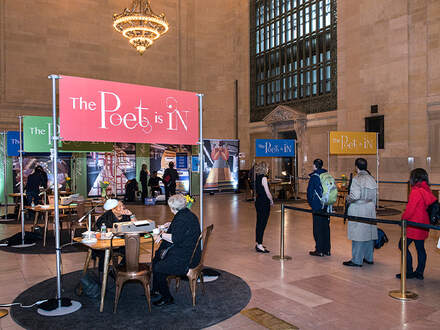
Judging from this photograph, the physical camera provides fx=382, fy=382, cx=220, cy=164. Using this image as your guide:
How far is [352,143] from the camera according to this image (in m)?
11.4

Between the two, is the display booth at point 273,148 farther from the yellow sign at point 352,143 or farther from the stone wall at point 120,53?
the stone wall at point 120,53

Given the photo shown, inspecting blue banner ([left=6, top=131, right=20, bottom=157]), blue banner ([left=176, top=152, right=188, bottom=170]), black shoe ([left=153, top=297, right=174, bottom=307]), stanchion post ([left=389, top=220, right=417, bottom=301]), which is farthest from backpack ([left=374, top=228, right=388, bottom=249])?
blue banner ([left=176, top=152, right=188, bottom=170])

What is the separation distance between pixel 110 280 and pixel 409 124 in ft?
41.2

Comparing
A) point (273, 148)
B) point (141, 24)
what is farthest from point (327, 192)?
point (141, 24)

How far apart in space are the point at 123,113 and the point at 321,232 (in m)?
4.21

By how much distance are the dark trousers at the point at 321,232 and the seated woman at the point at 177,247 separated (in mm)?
3038

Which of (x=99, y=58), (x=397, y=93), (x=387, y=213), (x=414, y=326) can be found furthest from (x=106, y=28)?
(x=414, y=326)

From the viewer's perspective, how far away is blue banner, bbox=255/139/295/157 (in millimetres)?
13383

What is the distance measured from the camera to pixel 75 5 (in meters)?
18.0

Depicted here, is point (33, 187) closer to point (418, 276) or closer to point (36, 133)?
point (36, 133)

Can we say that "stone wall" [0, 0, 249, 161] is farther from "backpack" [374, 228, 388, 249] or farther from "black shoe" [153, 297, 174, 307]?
"backpack" [374, 228, 388, 249]

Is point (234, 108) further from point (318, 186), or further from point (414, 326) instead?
point (414, 326)

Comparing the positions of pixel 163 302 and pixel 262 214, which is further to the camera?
pixel 262 214

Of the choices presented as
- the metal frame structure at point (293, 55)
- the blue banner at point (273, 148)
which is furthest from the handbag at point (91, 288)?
the metal frame structure at point (293, 55)
